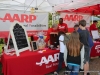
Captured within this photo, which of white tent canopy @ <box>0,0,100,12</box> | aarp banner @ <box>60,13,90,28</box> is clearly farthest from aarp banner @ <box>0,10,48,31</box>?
aarp banner @ <box>60,13,90,28</box>

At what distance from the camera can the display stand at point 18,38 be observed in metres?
3.25

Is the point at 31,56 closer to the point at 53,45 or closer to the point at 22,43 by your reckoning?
the point at 22,43

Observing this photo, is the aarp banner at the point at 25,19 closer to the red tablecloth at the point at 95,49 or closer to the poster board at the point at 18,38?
the poster board at the point at 18,38

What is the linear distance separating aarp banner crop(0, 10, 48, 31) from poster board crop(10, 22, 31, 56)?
7.37 feet

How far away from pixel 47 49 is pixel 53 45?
0.76ft

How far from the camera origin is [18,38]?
3438 mm

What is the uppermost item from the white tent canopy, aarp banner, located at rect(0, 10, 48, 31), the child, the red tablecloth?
the white tent canopy

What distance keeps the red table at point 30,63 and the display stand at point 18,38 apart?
0.43 feet

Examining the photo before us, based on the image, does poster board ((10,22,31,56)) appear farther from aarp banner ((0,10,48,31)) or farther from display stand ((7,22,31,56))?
aarp banner ((0,10,48,31))

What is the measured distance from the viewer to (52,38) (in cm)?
420

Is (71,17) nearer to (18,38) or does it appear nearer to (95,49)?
(95,49)

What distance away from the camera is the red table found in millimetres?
3149

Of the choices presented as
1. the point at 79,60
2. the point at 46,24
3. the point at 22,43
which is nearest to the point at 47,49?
the point at 22,43

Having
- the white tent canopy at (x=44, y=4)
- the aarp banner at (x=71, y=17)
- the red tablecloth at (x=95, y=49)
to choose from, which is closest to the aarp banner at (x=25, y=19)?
the white tent canopy at (x=44, y=4)
